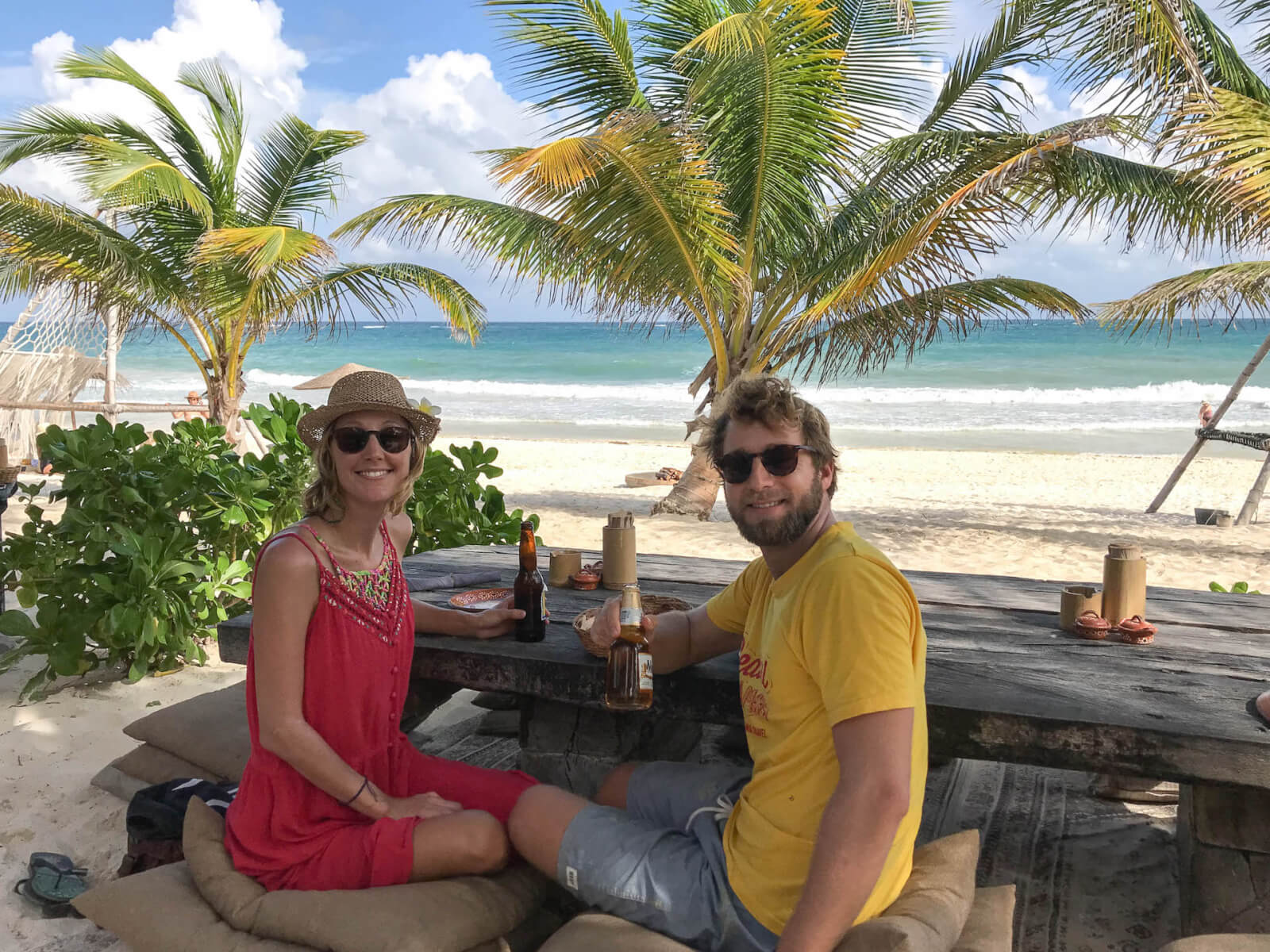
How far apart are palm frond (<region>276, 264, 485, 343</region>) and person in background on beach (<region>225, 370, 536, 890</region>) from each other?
23.5 ft

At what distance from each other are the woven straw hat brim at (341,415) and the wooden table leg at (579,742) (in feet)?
2.70

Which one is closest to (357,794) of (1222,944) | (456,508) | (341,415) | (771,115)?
(341,415)

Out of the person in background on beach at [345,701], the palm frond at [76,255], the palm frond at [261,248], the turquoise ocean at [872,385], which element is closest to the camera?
the person in background on beach at [345,701]

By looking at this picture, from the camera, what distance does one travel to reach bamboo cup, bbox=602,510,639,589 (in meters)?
3.14

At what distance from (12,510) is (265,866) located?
9091 mm

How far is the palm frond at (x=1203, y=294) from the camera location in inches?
320

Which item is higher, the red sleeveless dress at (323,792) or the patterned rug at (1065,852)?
the red sleeveless dress at (323,792)

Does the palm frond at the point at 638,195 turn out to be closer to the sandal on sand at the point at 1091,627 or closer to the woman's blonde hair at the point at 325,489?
the woman's blonde hair at the point at 325,489

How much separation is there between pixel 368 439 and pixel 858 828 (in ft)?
4.53

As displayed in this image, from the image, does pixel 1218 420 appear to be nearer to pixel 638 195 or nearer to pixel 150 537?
pixel 638 195

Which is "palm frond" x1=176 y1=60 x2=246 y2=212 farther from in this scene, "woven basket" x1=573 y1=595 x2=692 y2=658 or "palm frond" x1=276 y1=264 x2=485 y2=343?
"woven basket" x1=573 y1=595 x2=692 y2=658

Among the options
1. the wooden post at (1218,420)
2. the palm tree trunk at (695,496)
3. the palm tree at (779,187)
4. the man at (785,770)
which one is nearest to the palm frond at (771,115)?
the palm tree at (779,187)

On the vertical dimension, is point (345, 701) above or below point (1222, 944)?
above

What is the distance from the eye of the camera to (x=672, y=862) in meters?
2.03
